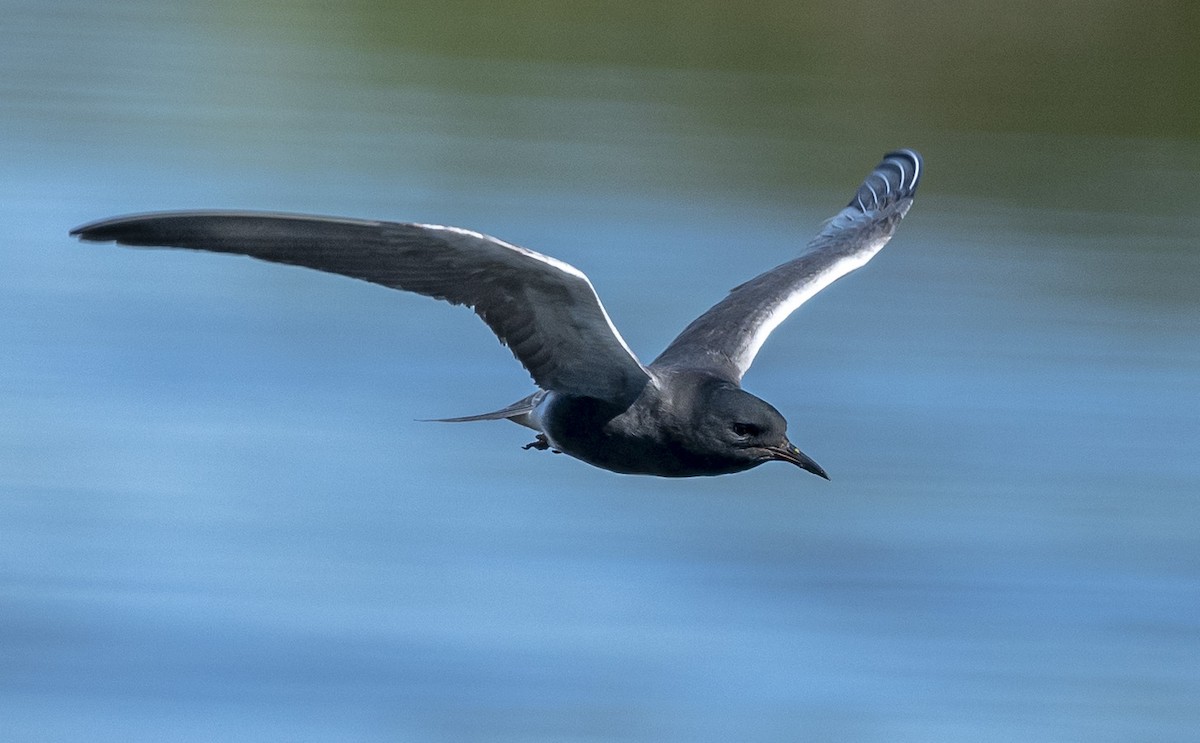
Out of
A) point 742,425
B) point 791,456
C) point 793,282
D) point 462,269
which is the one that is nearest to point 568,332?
point 462,269

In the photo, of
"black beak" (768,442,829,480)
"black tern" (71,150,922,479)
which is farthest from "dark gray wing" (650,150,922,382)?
"black beak" (768,442,829,480)

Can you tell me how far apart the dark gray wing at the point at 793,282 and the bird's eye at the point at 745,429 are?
58 centimetres

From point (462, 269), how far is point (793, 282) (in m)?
2.23

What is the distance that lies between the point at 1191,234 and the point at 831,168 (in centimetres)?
394

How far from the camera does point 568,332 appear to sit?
6.48 metres

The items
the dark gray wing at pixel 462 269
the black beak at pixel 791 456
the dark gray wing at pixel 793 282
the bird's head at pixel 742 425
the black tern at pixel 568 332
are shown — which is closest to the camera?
the dark gray wing at pixel 462 269

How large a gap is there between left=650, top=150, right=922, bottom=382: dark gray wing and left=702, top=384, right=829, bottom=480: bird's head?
553mm

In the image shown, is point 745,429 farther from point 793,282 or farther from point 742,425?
point 793,282

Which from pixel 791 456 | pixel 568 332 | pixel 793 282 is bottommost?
pixel 791 456

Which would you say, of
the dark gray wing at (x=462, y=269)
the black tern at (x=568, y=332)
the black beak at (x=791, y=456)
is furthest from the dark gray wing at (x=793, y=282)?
the dark gray wing at (x=462, y=269)

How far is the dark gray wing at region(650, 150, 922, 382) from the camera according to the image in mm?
7699

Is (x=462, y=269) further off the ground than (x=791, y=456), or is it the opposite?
(x=462, y=269)

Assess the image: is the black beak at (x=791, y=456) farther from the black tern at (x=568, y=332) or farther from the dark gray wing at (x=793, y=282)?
the dark gray wing at (x=793, y=282)

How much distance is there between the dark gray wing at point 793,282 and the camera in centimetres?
770
